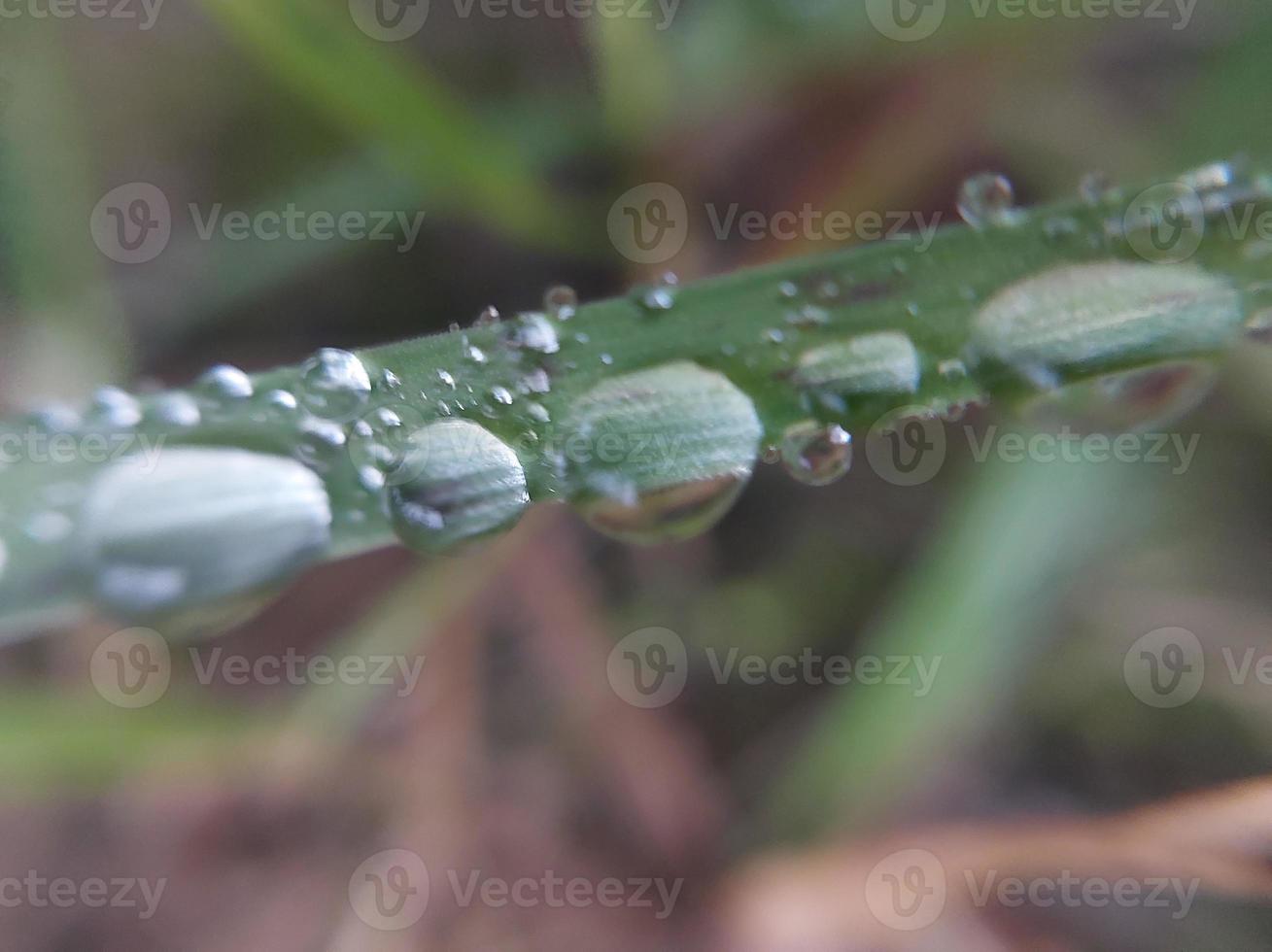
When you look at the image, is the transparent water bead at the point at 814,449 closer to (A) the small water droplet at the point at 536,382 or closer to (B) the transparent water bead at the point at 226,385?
(A) the small water droplet at the point at 536,382

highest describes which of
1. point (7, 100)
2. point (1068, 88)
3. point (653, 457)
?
point (1068, 88)

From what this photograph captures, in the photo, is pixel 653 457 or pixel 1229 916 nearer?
pixel 653 457

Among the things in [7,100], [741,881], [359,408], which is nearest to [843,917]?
[741,881]

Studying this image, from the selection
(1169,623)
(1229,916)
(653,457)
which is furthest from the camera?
(1169,623)

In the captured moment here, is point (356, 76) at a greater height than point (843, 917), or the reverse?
point (356, 76)

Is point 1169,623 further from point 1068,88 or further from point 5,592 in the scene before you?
point 5,592
